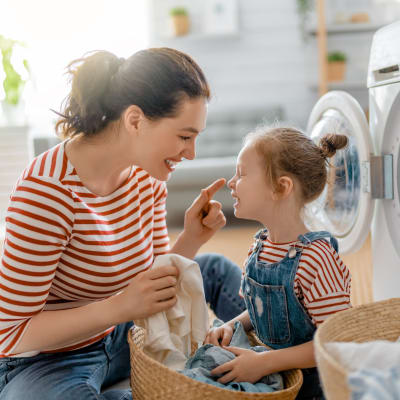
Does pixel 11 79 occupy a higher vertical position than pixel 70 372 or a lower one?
higher

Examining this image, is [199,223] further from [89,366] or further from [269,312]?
[89,366]

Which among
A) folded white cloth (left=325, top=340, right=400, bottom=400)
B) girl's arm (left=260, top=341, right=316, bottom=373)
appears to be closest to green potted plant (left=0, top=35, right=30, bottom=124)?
girl's arm (left=260, top=341, right=316, bottom=373)

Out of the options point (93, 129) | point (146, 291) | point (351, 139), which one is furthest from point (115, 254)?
point (351, 139)

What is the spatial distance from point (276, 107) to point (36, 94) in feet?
6.07

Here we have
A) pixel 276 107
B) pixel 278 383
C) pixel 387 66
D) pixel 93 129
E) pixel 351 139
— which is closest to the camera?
pixel 278 383

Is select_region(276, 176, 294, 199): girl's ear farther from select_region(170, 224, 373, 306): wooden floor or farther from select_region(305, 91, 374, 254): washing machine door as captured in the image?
select_region(170, 224, 373, 306): wooden floor

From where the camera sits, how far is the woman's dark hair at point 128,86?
47.5 inches

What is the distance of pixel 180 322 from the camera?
1.21 meters

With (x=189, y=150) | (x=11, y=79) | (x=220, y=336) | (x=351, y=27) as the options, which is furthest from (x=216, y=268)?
(x=351, y=27)

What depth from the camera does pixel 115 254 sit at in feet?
4.19

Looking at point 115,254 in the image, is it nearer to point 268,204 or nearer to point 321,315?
point 268,204

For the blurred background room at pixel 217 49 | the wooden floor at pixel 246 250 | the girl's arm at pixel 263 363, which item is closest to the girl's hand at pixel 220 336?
the girl's arm at pixel 263 363

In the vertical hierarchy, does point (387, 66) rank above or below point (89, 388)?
above

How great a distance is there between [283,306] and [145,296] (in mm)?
298
